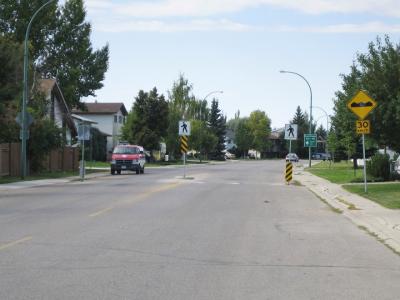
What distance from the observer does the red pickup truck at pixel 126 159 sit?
42688 millimetres

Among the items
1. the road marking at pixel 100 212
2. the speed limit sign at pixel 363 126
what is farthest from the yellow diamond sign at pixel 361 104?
the road marking at pixel 100 212

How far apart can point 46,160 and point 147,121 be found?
34435 millimetres

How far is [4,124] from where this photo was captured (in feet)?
96.0

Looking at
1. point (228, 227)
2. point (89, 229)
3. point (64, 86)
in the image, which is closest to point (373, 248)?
point (228, 227)

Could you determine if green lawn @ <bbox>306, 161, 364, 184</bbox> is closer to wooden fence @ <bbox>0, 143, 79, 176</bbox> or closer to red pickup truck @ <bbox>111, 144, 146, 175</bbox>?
red pickup truck @ <bbox>111, 144, 146, 175</bbox>

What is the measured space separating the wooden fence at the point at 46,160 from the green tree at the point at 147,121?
26.8 m

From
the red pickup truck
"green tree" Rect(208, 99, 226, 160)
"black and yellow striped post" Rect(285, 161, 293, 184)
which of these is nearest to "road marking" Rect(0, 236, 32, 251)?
"black and yellow striped post" Rect(285, 161, 293, 184)

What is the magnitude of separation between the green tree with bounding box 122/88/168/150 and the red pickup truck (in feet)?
95.1

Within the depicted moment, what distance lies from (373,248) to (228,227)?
11.2ft

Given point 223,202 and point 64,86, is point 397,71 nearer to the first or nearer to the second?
point 223,202

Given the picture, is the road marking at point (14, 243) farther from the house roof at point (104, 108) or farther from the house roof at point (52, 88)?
the house roof at point (104, 108)

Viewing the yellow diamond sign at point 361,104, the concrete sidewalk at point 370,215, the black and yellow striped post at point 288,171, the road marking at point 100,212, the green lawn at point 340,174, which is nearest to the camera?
the concrete sidewalk at point 370,215

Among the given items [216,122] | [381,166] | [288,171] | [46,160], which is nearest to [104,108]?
[216,122]

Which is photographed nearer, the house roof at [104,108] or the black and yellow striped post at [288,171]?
the black and yellow striped post at [288,171]
